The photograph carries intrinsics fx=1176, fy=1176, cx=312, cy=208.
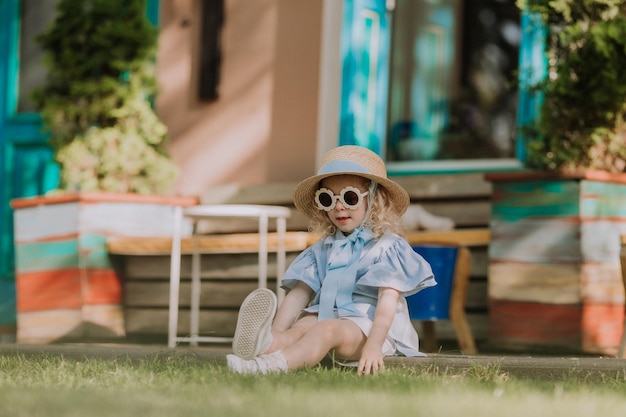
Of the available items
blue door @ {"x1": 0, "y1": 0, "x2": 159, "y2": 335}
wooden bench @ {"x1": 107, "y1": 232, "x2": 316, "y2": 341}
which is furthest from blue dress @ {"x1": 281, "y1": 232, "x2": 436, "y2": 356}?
blue door @ {"x1": 0, "y1": 0, "x2": 159, "y2": 335}

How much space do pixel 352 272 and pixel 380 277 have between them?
0.60 ft

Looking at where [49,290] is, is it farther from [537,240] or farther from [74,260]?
[537,240]

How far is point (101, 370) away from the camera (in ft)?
12.3

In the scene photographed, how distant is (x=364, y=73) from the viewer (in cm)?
786

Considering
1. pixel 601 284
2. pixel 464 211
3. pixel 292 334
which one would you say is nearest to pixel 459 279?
pixel 601 284

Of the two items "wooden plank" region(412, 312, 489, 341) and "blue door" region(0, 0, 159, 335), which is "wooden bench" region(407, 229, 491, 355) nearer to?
"wooden plank" region(412, 312, 489, 341)

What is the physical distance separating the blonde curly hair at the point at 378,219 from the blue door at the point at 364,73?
312cm

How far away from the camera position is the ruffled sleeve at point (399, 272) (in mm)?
4141

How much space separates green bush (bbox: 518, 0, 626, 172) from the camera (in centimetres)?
558

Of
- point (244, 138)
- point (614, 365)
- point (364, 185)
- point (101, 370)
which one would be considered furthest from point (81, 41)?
point (614, 365)

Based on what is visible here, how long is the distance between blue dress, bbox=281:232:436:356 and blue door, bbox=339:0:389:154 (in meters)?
3.27

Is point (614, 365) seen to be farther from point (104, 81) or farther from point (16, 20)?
point (16, 20)

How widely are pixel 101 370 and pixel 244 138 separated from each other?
13.5 feet

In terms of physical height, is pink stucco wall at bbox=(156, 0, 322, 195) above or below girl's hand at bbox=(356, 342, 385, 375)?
above
